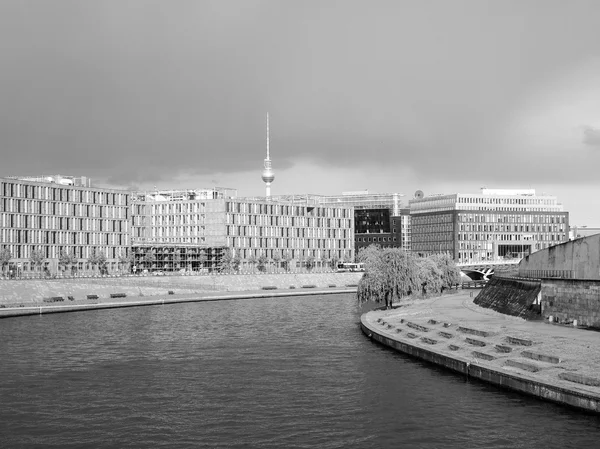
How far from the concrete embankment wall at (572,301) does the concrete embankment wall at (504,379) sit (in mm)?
14551

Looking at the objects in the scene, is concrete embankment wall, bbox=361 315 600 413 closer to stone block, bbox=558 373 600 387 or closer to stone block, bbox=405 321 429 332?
stone block, bbox=558 373 600 387

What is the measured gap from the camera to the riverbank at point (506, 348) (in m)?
47.9

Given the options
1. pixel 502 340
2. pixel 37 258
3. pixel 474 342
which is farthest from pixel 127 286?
pixel 502 340

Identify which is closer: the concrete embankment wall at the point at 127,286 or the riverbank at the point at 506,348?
the riverbank at the point at 506,348

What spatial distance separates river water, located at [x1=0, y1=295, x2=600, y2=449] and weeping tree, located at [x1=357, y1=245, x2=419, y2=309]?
25.2 metres

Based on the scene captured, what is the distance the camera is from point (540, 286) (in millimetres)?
82875

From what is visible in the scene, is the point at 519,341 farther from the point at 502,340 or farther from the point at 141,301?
the point at 141,301

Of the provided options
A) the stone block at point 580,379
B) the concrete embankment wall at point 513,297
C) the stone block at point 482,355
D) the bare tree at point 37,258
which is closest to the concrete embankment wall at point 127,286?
the bare tree at point 37,258

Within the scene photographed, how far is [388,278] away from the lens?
361 feet

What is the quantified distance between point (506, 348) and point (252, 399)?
19.6m

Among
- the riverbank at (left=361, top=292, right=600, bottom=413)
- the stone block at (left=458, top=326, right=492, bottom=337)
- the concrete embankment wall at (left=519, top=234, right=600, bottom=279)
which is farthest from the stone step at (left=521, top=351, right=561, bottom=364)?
the concrete embankment wall at (left=519, top=234, right=600, bottom=279)

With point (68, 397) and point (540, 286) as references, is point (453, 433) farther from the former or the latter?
point (540, 286)

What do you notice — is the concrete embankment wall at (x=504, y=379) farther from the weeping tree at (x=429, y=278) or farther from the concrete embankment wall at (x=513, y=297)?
the weeping tree at (x=429, y=278)

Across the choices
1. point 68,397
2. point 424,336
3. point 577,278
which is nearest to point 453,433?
point 68,397
